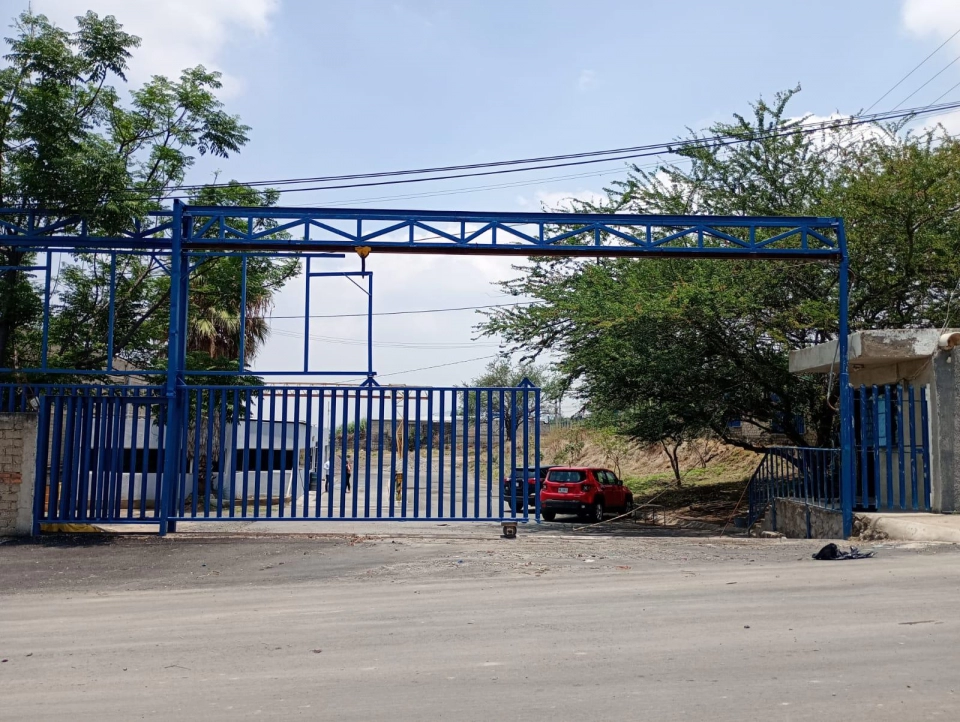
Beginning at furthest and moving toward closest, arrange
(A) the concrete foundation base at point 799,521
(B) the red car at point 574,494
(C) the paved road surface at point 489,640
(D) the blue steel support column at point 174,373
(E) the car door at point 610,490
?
(E) the car door at point 610,490, (B) the red car at point 574,494, (A) the concrete foundation base at point 799,521, (D) the blue steel support column at point 174,373, (C) the paved road surface at point 489,640

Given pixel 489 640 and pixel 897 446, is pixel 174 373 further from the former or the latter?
pixel 897 446

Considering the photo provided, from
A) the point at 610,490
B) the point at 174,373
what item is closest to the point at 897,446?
the point at 610,490

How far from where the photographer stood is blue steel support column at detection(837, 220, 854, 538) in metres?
14.2

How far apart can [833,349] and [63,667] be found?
44.4ft

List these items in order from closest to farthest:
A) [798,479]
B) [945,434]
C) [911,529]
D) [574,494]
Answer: [911,529] → [945,434] → [798,479] → [574,494]

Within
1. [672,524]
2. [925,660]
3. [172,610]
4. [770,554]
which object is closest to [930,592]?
[925,660]

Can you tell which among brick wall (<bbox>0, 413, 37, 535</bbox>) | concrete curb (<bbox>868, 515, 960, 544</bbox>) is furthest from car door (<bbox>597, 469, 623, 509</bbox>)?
brick wall (<bbox>0, 413, 37, 535</bbox>)

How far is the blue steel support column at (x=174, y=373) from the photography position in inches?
566

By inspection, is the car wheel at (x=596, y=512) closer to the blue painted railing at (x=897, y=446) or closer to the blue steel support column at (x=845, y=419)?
the blue painted railing at (x=897, y=446)

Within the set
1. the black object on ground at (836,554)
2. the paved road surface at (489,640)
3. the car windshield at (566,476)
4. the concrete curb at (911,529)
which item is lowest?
the paved road surface at (489,640)

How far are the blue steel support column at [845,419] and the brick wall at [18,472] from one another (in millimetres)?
13161

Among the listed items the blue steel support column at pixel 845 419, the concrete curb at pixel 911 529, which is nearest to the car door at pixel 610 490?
the blue steel support column at pixel 845 419

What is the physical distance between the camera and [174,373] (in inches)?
574

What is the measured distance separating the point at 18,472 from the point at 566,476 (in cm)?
1427
